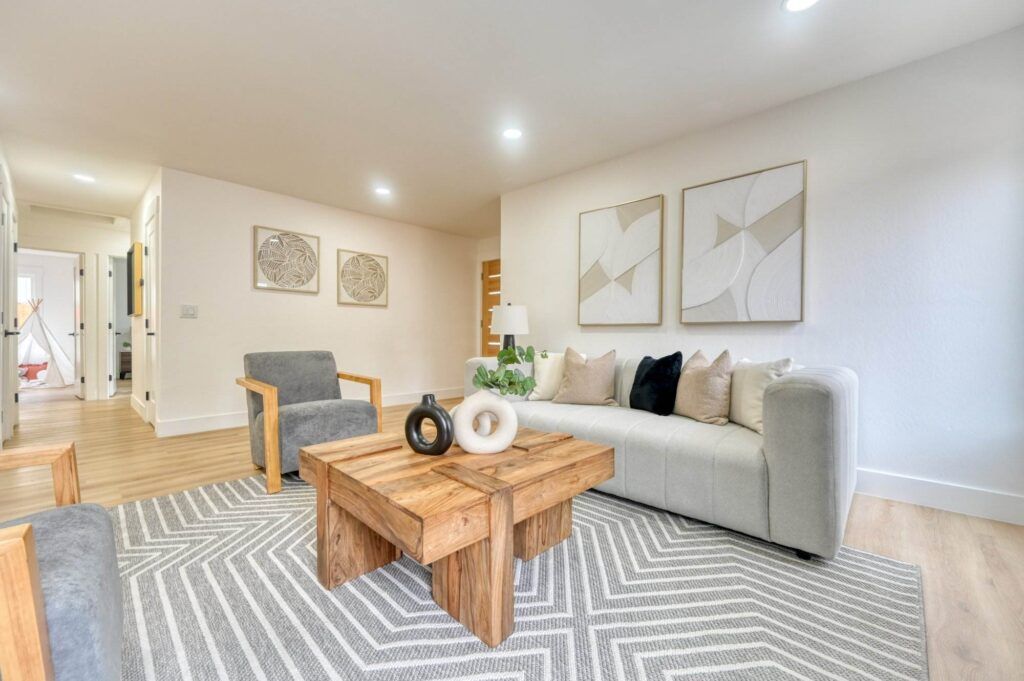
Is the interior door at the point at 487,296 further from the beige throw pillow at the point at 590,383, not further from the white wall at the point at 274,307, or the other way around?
the beige throw pillow at the point at 590,383

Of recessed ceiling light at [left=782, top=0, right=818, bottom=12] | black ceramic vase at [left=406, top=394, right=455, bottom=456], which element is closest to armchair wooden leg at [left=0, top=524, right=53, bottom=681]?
black ceramic vase at [left=406, top=394, right=455, bottom=456]

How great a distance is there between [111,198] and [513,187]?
14.0 feet

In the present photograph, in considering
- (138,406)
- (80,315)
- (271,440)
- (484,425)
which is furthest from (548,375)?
(80,315)

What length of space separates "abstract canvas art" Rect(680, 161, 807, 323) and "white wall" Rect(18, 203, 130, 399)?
664 cm

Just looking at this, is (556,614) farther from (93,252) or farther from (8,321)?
(93,252)

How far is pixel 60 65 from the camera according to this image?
7.39 feet

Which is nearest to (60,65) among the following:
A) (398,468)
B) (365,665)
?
(398,468)

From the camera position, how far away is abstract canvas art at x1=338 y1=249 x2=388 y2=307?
191 inches

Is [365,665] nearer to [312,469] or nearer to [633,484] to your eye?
[312,469]

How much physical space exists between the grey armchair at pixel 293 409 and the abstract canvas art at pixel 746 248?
237 centimetres

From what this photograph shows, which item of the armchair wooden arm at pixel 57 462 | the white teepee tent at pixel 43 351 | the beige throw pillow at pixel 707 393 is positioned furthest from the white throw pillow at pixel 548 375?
the white teepee tent at pixel 43 351

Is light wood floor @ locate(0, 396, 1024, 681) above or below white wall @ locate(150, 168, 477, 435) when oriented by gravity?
below

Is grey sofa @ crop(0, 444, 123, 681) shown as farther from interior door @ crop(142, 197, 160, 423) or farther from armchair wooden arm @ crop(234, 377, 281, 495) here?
interior door @ crop(142, 197, 160, 423)

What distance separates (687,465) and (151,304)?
4779 millimetres
